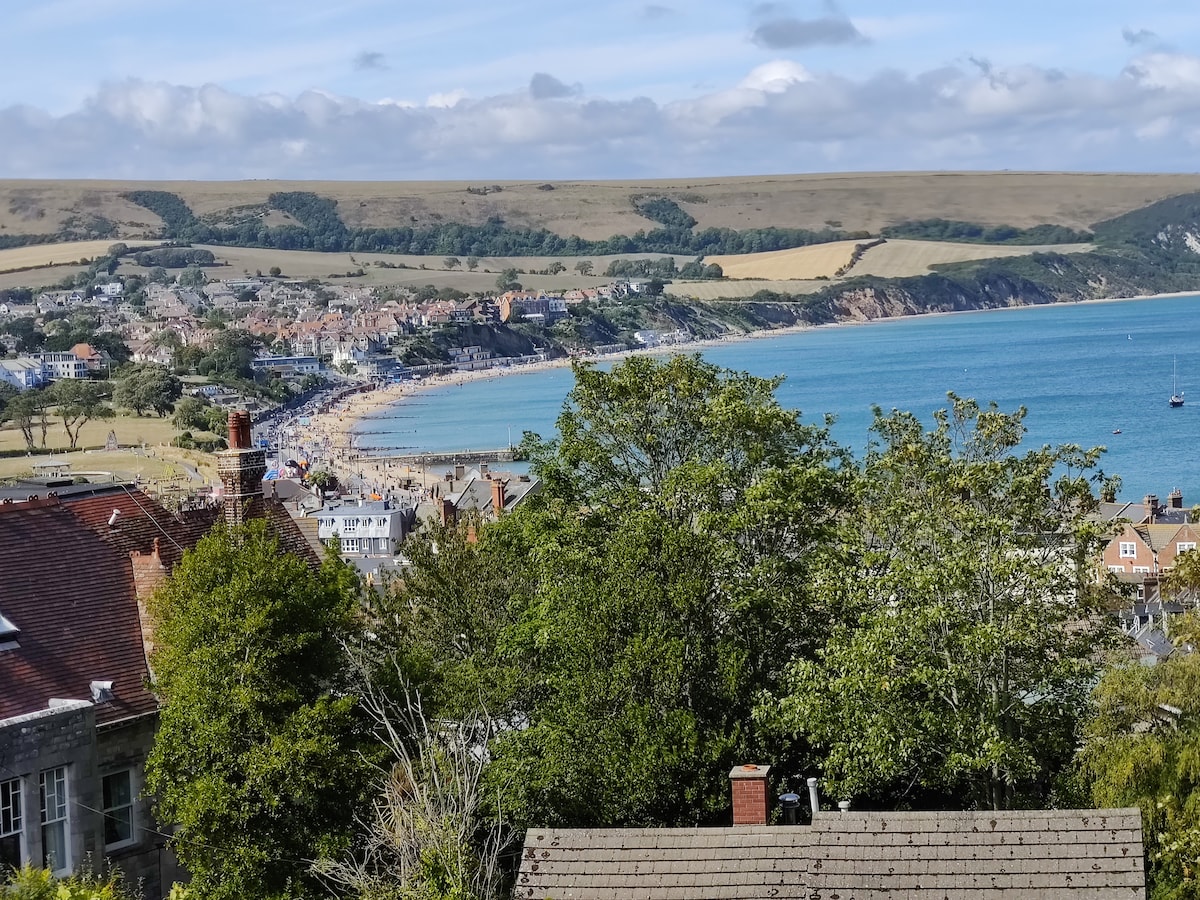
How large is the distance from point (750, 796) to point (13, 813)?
8.38 m

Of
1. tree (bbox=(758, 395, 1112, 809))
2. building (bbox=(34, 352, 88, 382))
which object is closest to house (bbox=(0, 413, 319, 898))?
tree (bbox=(758, 395, 1112, 809))

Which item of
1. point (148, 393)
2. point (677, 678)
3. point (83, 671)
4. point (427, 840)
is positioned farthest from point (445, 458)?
point (427, 840)

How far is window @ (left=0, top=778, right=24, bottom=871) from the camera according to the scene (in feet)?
58.3

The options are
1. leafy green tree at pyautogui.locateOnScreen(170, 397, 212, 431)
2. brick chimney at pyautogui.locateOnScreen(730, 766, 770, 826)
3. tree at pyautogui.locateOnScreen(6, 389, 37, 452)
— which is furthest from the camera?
leafy green tree at pyautogui.locateOnScreen(170, 397, 212, 431)

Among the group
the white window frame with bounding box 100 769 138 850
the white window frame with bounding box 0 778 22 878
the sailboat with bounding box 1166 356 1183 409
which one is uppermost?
the white window frame with bounding box 0 778 22 878

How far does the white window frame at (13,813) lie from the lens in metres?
17.8

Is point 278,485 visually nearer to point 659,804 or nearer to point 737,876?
point 659,804

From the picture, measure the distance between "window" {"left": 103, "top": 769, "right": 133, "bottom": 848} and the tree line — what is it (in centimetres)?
110

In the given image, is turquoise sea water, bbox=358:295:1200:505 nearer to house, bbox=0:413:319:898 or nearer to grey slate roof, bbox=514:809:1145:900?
house, bbox=0:413:319:898

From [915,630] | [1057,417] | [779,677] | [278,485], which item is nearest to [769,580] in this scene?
[779,677]

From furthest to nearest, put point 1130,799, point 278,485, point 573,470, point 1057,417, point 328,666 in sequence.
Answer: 1. point 1057,417
2. point 278,485
3. point 573,470
4. point 328,666
5. point 1130,799

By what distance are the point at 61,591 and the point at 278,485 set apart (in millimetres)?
65698

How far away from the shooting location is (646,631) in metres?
20.3

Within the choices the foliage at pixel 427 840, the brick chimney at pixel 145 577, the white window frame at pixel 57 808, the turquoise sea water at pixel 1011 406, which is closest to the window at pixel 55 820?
the white window frame at pixel 57 808
